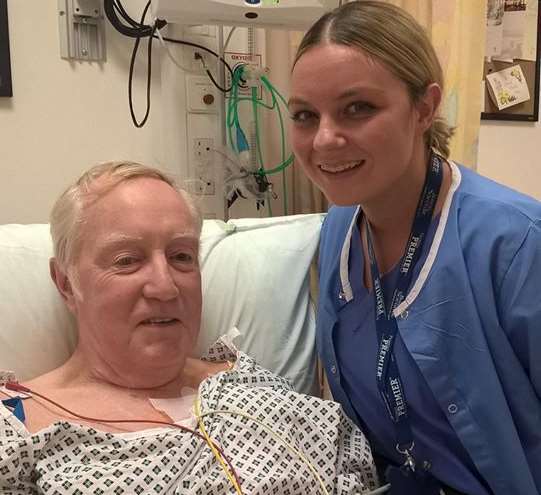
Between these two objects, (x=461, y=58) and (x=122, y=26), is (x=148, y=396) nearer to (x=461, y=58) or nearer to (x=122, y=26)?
(x=122, y=26)

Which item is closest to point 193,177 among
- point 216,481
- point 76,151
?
point 76,151

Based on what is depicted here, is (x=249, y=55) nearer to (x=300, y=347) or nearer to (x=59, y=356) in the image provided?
(x=300, y=347)

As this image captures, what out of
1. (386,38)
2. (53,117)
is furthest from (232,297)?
(53,117)

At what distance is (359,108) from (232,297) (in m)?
0.56

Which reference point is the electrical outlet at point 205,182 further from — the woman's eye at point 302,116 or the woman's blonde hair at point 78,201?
the woman's eye at point 302,116

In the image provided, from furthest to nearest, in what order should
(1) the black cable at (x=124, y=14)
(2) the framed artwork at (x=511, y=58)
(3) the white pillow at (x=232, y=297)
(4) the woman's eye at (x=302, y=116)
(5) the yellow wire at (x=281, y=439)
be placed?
(2) the framed artwork at (x=511, y=58), (1) the black cable at (x=124, y=14), (3) the white pillow at (x=232, y=297), (4) the woman's eye at (x=302, y=116), (5) the yellow wire at (x=281, y=439)

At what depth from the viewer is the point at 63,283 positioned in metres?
1.27

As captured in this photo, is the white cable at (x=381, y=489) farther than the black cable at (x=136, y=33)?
No

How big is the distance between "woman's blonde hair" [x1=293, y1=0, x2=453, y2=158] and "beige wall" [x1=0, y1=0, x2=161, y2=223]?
2.90 feet

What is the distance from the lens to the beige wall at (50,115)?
1.75 meters

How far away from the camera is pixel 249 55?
2.04 m

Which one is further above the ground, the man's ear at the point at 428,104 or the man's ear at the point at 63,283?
the man's ear at the point at 428,104

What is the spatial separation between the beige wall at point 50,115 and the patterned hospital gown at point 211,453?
919 mm

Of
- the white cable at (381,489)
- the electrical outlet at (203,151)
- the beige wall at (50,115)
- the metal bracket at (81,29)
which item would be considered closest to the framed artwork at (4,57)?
the beige wall at (50,115)
